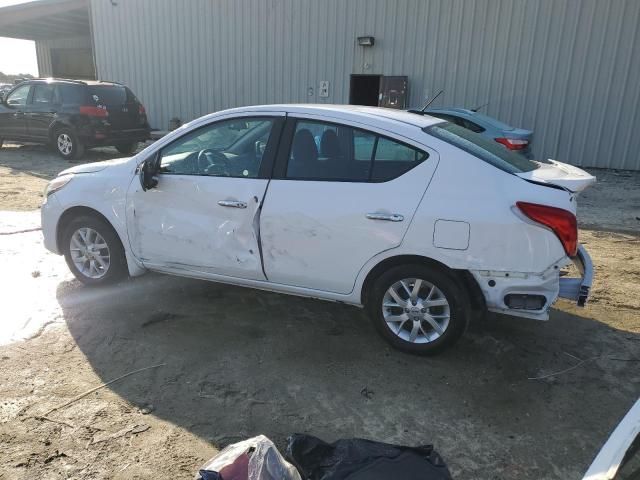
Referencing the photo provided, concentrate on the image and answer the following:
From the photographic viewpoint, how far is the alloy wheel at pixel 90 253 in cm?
441

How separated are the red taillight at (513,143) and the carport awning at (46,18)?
54.3 feet

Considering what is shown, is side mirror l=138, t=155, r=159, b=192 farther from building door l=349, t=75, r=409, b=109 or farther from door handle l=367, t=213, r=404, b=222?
building door l=349, t=75, r=409, b=109

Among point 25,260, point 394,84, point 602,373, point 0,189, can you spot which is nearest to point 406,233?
point 602,373

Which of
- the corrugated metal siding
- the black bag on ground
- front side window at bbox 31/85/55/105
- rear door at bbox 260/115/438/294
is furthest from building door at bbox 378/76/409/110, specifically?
the black bag on ground

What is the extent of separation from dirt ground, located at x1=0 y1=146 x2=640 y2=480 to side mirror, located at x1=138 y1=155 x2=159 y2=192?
1.02m

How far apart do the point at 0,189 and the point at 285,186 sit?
7.31m

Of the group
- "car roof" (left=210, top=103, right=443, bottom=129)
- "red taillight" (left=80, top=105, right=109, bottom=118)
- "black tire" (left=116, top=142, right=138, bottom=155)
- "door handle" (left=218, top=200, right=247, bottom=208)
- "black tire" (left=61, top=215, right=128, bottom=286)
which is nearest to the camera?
"car roof" (left=210, top=103, right=443, bottom=129)

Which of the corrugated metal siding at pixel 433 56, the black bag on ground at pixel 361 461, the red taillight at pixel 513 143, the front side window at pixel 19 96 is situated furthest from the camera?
the front side window at pixel 19 96

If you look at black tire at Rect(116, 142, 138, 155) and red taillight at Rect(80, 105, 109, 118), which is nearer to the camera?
red taillight at Rect(80, 105, 109, 118)

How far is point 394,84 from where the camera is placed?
13602mm

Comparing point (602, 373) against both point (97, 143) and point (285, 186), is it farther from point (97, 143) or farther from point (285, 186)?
point (97, 143)

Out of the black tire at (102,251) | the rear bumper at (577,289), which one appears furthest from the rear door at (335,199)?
the black tire at (102,251)

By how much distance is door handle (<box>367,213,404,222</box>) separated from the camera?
325cm

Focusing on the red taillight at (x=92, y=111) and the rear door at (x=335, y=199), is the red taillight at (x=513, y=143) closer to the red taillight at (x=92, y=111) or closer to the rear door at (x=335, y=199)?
the rear door at (x=335, y=199)
